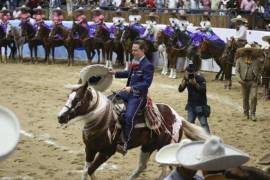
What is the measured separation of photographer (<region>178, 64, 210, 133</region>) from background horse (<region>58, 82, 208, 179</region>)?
183cm

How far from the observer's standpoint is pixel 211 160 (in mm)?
4426

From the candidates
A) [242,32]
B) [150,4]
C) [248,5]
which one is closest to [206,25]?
[242,32]

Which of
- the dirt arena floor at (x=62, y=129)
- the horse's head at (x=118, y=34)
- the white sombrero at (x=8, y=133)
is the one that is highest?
the white sombrero at (x=8, y=133)

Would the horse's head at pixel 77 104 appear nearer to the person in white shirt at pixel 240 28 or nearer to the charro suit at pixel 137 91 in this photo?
the charro suit at pixel 137 91

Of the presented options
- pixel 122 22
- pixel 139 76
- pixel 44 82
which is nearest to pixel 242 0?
pixel 122 22

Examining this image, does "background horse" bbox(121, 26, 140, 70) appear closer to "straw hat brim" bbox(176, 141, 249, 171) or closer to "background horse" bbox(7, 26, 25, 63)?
"background horse" bbox(7, 26, 25, 63)

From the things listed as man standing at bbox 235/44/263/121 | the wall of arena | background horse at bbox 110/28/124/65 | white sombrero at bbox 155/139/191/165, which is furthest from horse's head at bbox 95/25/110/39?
white sombrero at bbox 155/139/191/165

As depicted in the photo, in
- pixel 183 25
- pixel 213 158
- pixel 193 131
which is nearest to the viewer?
pixel 213 158

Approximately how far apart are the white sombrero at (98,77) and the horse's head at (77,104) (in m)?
0.35

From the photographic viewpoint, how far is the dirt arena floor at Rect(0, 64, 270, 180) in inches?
394

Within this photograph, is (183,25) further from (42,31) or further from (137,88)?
(137,88)

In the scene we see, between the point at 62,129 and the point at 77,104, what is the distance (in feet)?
16.3

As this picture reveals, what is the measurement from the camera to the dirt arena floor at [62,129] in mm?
10008

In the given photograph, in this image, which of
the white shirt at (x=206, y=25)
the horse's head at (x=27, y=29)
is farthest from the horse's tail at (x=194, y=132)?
the horse's head at (x=27, y=29)
